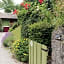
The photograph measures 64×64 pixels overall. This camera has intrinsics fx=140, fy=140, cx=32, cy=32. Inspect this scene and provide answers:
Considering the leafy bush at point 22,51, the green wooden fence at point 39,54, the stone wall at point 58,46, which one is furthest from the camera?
the leafy bush at point 22,51

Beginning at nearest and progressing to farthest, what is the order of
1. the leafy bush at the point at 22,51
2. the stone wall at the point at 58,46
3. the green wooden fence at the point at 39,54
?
the stone wall at the point at 58,46, the green wooden fence at the point at 39,54, the leafy bush at the point at 22,51

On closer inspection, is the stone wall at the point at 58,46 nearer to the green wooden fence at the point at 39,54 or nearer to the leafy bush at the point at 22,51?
the green wooden fence at the point at 39,54

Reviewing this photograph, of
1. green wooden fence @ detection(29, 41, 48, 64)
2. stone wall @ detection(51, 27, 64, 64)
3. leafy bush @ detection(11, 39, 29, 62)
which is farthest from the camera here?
leafy bush @ detection(11, 39, 29, 62)

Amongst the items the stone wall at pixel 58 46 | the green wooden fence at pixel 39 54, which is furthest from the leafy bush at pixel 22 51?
the stone wall at pixel 58 46

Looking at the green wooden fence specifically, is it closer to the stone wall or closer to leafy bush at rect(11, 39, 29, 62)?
the stone wall

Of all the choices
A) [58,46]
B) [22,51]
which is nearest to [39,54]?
[58,46]

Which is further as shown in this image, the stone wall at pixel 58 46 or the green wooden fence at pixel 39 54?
the green wooden fence at pixel 39 54

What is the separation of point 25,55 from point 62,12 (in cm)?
297

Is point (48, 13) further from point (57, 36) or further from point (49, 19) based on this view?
point (57, 36)

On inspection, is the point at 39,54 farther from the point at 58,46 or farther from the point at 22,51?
the point at 22,51

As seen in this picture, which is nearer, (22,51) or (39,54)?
(39,54)

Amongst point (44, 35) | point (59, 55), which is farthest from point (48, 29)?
point (59, 55)

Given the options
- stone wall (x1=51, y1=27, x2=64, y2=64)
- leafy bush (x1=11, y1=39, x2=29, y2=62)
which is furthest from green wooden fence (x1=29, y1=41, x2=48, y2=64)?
leafy bush (x1=11, y1=39, x2=29, y2=62)

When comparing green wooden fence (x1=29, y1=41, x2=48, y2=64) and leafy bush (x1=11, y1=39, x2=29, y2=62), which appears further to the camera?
leafy bush (x1=11, y1=39, x2=29, y2=62)
